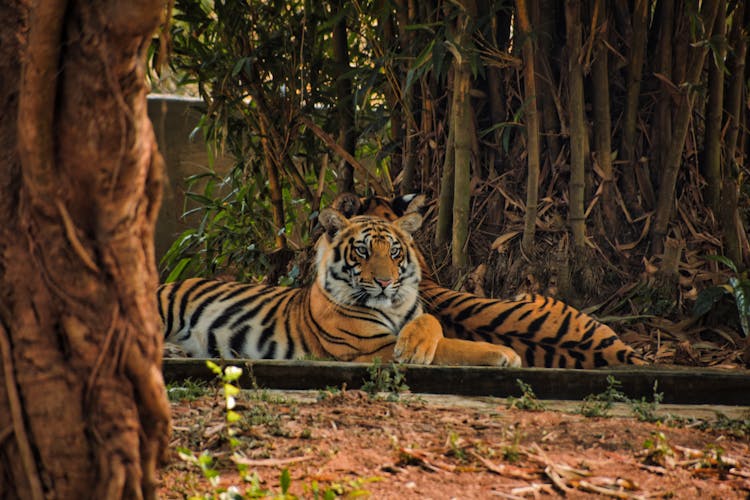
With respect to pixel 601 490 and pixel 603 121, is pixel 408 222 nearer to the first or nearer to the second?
pixel 603 121

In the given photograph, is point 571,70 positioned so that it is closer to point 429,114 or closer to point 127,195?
point 429,114

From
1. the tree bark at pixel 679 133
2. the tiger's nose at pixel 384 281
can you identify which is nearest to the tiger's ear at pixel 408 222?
the tiger's nose at pixel 384 281

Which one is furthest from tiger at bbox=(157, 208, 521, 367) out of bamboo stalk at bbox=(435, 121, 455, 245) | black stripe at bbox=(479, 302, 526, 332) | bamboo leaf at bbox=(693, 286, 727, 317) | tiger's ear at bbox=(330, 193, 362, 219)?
bamboo leaf at bbox=(693, 286, 727, 317)

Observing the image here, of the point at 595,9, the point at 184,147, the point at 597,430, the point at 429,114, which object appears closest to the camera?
the point at 597,430

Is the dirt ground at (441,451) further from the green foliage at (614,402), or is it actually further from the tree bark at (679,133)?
the tree bark at (679,133)

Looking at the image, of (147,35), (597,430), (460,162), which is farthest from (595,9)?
(147,35)

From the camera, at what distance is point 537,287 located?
5.27 m

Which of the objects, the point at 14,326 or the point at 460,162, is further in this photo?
the point at 460,162

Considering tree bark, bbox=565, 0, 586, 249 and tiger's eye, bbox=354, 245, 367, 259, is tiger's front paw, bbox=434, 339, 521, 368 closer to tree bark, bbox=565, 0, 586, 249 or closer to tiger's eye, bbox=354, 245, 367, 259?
tiger's eye, bbox=354, 245, 367, 259

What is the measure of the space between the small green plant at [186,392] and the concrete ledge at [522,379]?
0.49 feet

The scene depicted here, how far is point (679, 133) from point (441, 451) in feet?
10.8

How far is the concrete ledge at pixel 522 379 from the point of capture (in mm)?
3434

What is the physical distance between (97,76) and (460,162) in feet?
12.4

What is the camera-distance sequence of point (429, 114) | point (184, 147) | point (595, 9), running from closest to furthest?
point (595, 9) < point (429, 114) < point (184, 147)
